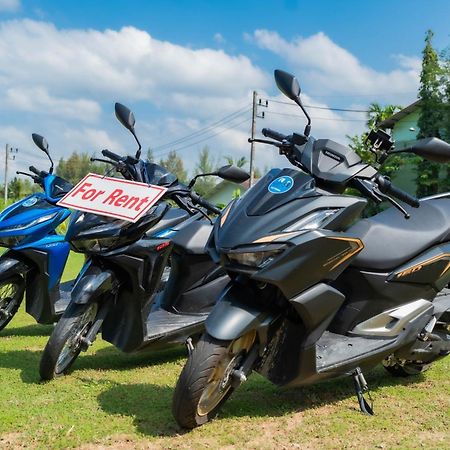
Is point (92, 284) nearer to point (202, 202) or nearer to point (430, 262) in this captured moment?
point (202, 202)

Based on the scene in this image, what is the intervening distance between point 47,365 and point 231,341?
1448 mm

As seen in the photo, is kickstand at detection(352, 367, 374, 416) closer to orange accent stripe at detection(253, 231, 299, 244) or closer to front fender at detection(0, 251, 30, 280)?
orange accent stripe at detection(253, 231, 299, 244)

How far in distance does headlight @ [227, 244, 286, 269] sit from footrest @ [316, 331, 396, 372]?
66 centimetres

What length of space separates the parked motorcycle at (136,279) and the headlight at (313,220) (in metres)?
0.90

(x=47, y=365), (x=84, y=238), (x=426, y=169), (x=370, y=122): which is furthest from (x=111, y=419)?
(x=370, y=122)

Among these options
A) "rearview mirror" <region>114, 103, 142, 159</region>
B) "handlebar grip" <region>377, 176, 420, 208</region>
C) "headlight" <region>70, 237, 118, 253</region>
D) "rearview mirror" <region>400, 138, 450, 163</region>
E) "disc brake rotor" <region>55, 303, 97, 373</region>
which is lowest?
"disc brake rotor" <region>55, 303, 97, 373</region>

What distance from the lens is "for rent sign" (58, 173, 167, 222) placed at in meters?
3.41

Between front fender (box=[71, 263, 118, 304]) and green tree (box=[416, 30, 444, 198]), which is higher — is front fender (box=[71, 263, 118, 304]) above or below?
below

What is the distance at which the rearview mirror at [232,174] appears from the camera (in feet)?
11.6

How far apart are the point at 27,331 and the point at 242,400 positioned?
2.84 meters

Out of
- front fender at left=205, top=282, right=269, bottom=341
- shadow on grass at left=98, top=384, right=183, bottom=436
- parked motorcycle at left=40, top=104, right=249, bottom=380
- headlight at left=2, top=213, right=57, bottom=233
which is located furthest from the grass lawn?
headlight at left=2, top=213, right=57, bottom=233

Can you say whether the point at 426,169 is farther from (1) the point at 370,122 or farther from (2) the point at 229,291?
(2) the point at 229,291

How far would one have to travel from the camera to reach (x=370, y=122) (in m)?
27.6

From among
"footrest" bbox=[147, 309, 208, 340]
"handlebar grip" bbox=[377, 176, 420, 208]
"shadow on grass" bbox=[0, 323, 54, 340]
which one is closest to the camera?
"handlebar grip" bbox=[377, 176, 420, 208]
